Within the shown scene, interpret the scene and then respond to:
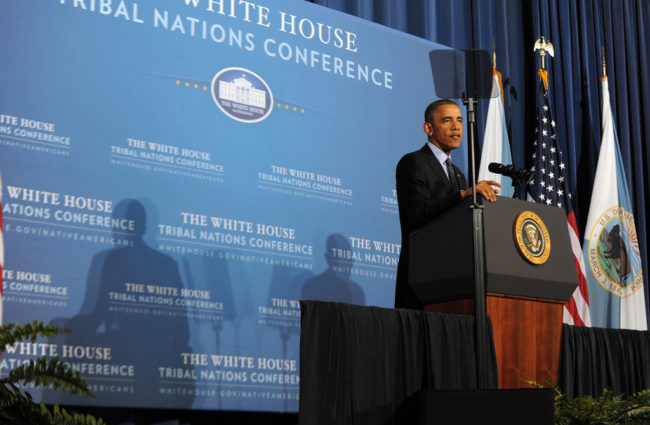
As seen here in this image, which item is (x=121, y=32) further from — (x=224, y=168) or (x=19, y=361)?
(x=19, y=361)

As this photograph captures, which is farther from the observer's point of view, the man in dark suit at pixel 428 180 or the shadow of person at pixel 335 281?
the shadow of person at pixel 335 281

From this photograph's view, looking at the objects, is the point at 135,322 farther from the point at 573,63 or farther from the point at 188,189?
the point at 573,63

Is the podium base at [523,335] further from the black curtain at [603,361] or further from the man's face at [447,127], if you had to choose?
the man's face at [447,127]

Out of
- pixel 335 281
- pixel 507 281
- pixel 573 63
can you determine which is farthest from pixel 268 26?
pixel 573 63

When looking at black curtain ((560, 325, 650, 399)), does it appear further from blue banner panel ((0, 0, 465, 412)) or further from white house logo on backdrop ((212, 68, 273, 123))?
white house logo on backdrop ((212, 68, 273, 123))

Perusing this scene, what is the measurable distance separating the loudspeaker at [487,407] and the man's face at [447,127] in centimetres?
217

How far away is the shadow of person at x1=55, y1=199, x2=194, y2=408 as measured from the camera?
4.21 m

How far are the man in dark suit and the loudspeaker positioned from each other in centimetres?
114

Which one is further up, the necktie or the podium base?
the necktie

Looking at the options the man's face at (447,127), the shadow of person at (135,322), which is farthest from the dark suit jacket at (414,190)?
the shadow of person at (135,322)

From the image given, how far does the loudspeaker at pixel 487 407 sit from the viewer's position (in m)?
2.97

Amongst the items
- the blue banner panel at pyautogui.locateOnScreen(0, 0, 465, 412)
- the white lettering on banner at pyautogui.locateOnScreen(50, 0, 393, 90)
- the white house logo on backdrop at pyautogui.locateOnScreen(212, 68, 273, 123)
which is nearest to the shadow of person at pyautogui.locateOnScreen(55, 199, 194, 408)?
the blue banner panel at pyautogui.locateOnScreen(0, 0, 465, 412)

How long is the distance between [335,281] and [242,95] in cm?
127

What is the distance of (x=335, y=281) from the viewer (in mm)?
5219
